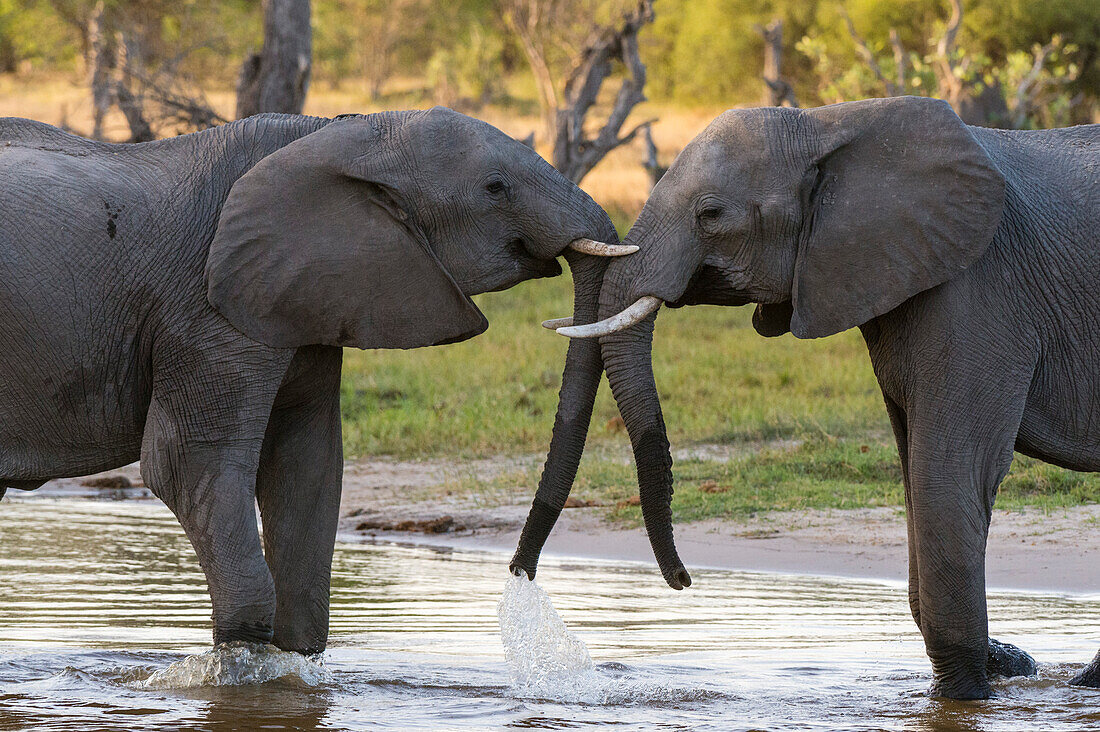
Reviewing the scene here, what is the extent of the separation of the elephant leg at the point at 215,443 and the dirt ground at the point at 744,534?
120 inches

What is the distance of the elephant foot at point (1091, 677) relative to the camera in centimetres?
514

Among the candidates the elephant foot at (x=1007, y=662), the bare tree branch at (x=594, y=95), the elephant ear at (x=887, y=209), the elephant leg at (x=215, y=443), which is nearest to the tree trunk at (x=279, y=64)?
the bare tree branch at (x=594, y=95)

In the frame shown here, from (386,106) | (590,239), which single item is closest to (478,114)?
(386,106)

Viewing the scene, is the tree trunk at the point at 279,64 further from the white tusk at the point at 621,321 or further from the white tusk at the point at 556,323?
the white tusk at the point at 621,321

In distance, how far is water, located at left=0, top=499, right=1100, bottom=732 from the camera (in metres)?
4.84

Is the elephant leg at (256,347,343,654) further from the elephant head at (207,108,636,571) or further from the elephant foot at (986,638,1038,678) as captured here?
the elephant foot at (986,638,1038,678)

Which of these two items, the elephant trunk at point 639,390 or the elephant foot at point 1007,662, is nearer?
the elephant trunk at point 639,390

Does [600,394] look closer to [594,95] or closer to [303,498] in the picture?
[303,498]

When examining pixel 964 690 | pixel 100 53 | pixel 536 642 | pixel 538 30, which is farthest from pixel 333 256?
pixel 538 30

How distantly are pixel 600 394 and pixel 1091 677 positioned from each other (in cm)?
568

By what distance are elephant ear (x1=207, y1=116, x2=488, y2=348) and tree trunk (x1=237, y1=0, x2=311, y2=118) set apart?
8754 millimetres

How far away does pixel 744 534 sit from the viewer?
7.59m

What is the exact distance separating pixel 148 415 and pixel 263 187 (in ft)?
2.47

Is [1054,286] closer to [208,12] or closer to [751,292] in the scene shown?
[751,292]
